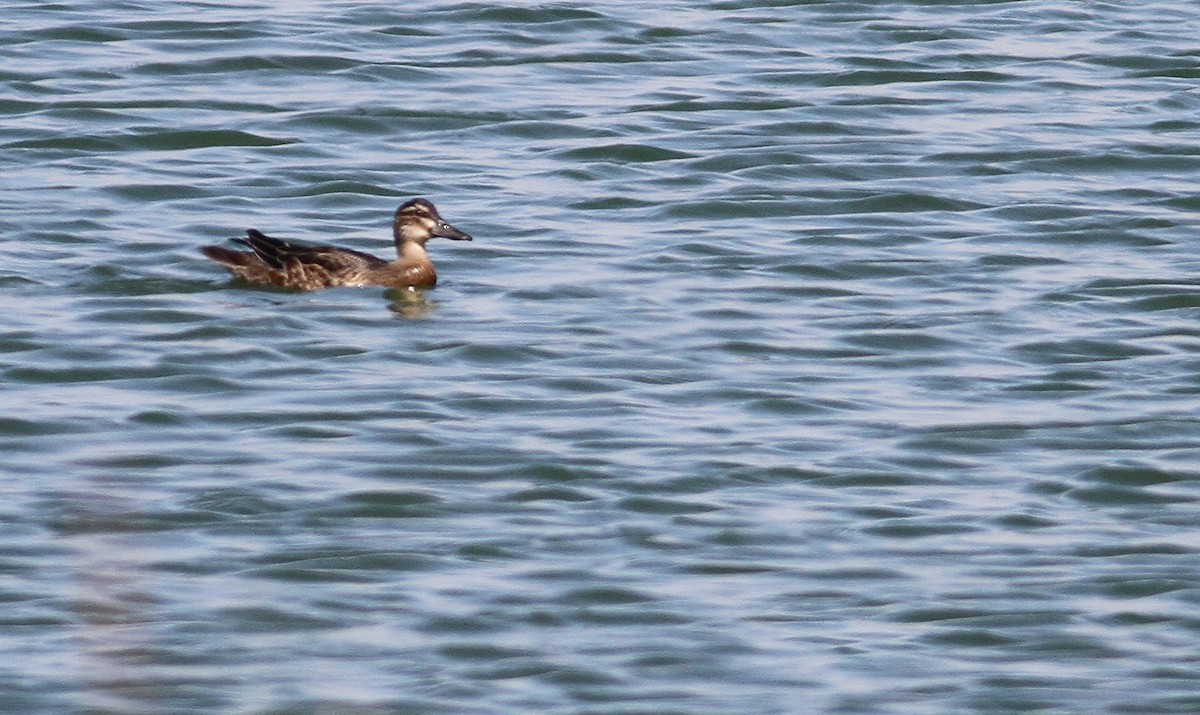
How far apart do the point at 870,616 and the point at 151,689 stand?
2441 millimetres

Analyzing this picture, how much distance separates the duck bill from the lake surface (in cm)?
27

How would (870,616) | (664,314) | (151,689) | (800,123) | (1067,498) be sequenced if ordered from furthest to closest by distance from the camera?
(800,123)
(664,314)
(1067,498)
(870,616)
(151,689)

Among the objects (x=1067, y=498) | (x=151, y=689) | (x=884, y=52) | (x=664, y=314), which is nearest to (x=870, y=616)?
(x=1067, y=498)

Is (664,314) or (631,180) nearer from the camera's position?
(664,314)

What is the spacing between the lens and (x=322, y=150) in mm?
17219

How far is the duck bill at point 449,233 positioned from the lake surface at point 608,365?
271 millimetres

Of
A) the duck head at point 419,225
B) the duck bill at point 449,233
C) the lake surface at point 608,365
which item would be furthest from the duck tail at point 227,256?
the duck bill at point 449,233

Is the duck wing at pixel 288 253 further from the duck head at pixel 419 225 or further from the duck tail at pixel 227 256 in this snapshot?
the duck head at pixel 419 225

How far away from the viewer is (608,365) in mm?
12875

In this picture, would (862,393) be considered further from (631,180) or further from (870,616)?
(631,180)

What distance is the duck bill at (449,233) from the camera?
14.3m

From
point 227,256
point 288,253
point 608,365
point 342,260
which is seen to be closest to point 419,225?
point 342,260

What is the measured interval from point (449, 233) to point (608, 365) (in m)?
1.86

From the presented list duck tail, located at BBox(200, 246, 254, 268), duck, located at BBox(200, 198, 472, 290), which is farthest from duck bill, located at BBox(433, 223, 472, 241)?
duck tail, located at BBox(200, 246, 254, 268)
